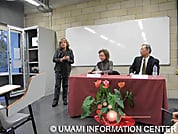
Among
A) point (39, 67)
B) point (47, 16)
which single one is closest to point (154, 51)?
point (39, 67)

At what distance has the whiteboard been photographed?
4648mm

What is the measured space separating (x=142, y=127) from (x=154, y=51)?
100 inches

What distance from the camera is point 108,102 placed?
2.65m

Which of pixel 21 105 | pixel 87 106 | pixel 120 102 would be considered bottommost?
pixel 87 106

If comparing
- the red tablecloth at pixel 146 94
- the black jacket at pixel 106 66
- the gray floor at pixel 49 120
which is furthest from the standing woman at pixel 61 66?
the red tablecloth at pixel 146 94

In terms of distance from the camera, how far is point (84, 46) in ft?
18.4

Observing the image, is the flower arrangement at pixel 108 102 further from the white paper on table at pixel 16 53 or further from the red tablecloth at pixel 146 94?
the white paper on table at pixel 16 53

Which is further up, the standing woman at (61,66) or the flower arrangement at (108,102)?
the standing woman at (61,66)

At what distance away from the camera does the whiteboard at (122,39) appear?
4.65 metres

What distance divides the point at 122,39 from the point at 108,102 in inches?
111

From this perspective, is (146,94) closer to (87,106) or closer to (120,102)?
(120,102)

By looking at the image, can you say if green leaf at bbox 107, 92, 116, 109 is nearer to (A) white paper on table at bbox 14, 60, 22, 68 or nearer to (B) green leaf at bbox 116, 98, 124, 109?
(B) green leaf at bbox 116, 98, 124, 109

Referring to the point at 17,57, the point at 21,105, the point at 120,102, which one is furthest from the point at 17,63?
the point at 21,105

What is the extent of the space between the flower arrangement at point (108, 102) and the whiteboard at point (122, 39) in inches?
93.5
